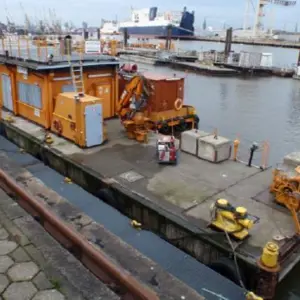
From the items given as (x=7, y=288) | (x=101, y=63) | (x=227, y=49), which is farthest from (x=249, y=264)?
(x=227, y=49)

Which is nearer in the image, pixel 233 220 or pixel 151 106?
pixel 233 220

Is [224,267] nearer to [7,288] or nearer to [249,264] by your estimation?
[249,264]

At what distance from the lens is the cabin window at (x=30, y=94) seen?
45.7 ft

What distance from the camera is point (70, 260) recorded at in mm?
3709

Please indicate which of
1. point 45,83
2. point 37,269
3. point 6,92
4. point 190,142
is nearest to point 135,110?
Answer: point 190,142

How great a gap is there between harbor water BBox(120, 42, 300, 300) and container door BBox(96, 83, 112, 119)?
667 cm

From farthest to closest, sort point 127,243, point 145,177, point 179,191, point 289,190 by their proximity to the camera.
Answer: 1. point 145,177
2. point 179,191
3. point 289,190
4. point 127,243

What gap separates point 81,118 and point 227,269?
7270 millimetres

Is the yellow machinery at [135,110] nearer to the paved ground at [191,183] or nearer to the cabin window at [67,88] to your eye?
the paved ground at [191,183]

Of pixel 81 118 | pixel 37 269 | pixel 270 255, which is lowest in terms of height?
pixel 270 255

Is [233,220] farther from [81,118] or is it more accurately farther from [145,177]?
[81,118]

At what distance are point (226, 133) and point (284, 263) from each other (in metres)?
14.0

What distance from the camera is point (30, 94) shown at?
47.6 feet

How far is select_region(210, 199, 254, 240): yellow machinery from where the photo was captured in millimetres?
6891
